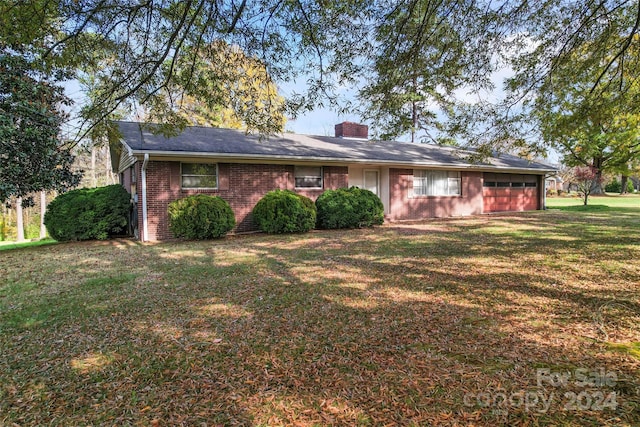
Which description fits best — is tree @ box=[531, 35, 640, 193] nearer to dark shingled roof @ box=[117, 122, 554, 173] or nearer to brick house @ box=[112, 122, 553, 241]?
dark shingled roof @ box=[117, 122, 554, 173]

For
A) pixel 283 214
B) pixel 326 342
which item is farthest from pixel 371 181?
pixel 326 342

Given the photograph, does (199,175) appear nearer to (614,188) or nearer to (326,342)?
(326,342)

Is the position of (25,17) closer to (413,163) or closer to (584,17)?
(584,17)

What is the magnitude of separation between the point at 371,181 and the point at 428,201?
296 centimetres

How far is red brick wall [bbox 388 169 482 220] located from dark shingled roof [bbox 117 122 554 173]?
717mm

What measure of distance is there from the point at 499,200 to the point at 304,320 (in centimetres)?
1750

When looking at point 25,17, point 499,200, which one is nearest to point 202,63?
point 25,17

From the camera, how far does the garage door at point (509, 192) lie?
17906 mm

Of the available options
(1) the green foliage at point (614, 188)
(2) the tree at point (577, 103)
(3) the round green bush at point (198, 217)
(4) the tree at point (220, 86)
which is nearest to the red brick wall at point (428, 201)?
(3) the round green bush at point (198, 217)

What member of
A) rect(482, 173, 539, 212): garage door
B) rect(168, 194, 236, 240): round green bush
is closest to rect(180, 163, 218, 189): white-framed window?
rect(168, 194, 236, 240): round green bush

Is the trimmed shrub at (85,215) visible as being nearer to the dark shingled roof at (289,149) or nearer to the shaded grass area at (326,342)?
the dark shingled roof at (289,149)

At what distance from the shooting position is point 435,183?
16.2 metres

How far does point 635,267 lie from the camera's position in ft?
17.9

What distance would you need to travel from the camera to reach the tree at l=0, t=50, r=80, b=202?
709cm
